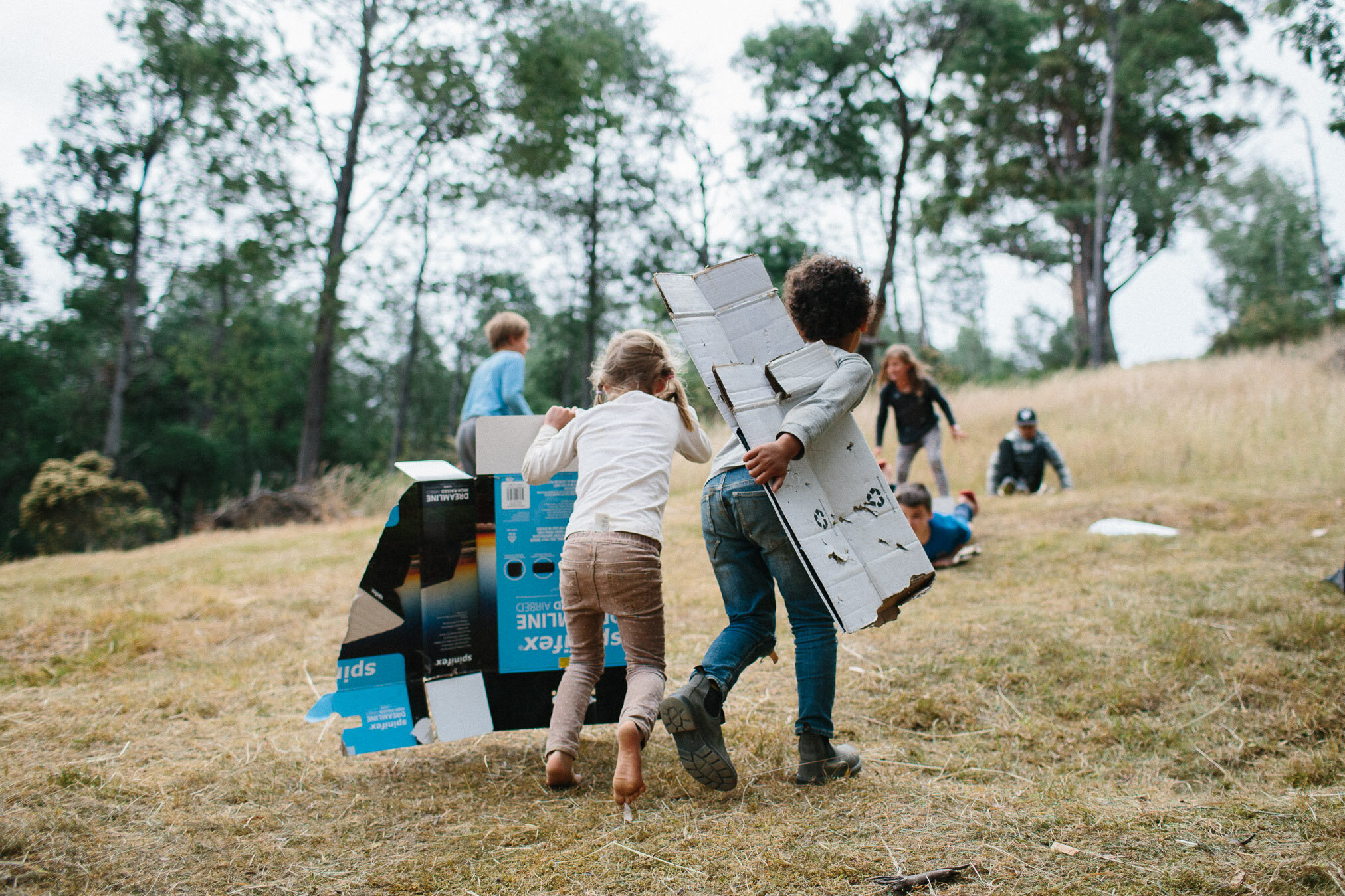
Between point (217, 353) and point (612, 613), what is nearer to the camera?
point (612, 613)

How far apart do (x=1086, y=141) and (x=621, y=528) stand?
97.5 feet

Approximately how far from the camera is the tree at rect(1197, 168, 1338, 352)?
30062 mm

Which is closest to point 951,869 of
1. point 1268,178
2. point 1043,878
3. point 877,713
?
point 1043,878

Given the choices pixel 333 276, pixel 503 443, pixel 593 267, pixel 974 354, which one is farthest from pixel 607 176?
pixel 974 354

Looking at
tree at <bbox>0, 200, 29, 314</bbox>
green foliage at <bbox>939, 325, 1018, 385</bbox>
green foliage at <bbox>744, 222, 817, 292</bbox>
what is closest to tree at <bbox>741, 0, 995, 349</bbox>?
green foliage at <bbox>744, 222, 817, 292</bbox>

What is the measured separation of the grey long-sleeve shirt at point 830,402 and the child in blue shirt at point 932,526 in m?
2.90

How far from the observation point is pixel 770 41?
829 inches

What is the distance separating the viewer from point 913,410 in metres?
7.42

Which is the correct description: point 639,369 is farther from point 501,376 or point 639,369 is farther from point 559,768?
point 501,376

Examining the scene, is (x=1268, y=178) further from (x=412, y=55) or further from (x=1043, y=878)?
(x=1043, y=878)

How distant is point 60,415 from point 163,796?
33586 mm

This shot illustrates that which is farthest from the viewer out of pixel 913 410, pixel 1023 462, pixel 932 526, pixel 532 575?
pixel 1023 462

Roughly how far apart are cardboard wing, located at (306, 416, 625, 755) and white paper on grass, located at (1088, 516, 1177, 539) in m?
5.17

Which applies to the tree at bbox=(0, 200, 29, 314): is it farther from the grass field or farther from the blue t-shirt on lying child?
the blue t-shirt on lying child
